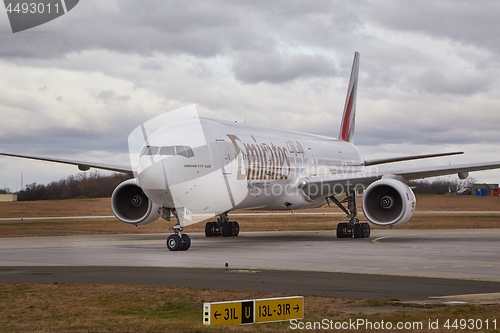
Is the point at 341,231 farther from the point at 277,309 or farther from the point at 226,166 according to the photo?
the point at 277,309

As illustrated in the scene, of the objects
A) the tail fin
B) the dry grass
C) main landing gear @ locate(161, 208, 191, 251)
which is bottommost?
the dry grass

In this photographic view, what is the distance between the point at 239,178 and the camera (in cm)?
2545

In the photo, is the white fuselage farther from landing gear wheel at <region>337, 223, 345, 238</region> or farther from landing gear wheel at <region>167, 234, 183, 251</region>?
landing gear wheel at <region>337, 223, 345, 238</region>

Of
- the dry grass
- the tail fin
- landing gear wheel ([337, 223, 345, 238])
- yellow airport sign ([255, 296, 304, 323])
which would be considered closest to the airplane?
landing gear wheel ([337, 223, 345, 238])

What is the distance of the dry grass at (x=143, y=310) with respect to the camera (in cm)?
927

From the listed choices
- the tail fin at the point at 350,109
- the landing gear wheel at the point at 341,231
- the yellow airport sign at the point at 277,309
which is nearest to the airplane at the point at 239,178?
the landing gear wheel at the point at 341,231

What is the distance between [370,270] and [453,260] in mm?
3556

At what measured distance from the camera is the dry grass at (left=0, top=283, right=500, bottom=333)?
9266 mm

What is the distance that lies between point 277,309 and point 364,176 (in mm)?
20250

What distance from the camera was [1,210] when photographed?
5997 cm

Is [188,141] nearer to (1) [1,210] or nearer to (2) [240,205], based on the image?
(2) [240,205]

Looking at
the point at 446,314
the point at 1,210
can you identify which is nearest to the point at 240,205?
the point at 446,314

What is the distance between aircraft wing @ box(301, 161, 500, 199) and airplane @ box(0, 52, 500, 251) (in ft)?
0.13

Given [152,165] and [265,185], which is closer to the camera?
[152,165]
